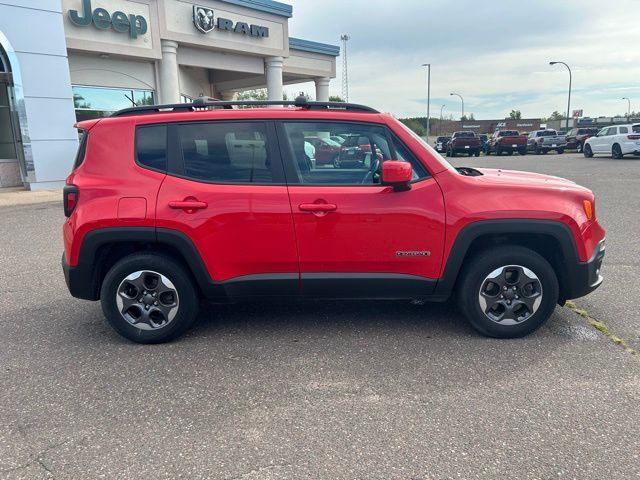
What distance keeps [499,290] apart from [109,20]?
1461 cm

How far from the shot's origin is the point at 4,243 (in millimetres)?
7566

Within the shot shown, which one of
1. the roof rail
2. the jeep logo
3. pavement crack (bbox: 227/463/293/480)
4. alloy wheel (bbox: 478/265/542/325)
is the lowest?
pavement crack (bbox: 227/463/293/480)

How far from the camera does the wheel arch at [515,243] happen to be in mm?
3613

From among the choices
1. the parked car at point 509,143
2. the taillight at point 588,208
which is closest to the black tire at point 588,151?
the parked car at point 509,143

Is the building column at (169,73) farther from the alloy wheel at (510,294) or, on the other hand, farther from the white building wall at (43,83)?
the alloy wheel at (510,294)

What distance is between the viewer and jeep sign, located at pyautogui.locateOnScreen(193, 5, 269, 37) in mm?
16500

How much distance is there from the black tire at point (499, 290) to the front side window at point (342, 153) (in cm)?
82

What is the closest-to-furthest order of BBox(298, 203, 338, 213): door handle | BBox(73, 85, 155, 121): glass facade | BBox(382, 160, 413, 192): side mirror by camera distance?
BBox(382, 160, 413, 192): side mirror
BBox(298, 203, 338, 213): door handle
BBox(73, 85, 155, 121): glass facade

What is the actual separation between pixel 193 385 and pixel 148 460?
0.74 m

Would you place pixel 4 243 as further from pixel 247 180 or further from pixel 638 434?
pixel 638 434

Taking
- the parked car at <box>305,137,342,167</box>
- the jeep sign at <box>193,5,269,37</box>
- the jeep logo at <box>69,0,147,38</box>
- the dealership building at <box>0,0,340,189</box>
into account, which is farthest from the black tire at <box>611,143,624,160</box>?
the parked car at <box>305,137,342,167</box>

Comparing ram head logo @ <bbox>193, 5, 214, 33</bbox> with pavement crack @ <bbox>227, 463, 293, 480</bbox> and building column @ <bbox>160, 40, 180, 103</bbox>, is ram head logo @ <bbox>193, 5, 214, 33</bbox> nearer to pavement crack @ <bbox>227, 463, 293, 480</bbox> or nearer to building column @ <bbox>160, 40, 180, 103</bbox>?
building column @ <bbox>160, 40, 180, 103</bbox>

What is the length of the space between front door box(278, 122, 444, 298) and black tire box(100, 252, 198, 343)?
891 millimetres

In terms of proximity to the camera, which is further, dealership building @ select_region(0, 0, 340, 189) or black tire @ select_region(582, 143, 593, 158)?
black tire @ select_region(582, 143, 593, 158)
